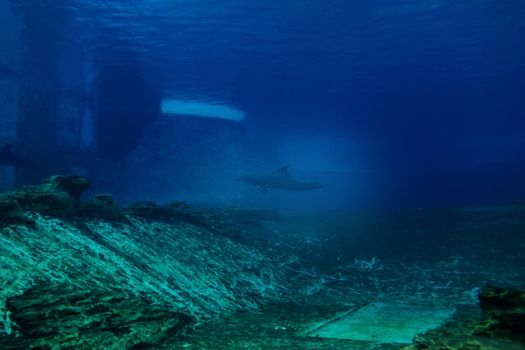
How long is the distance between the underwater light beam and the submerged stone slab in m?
27.7

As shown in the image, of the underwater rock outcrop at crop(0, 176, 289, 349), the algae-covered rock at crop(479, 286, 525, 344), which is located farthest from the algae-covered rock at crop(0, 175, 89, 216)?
the algae-covered rock at crop(479, 286, 525, 344)

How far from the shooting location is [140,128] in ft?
90.8

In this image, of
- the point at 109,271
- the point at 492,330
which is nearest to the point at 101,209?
the point at 109,271

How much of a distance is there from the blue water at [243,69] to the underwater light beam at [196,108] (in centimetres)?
140

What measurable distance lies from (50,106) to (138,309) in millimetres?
19833

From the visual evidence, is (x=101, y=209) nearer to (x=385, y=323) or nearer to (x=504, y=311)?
(x=385, y=323)

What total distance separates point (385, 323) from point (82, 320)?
4330 millimetres

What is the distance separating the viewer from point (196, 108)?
35719 mm

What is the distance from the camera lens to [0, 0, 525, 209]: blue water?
1838cm

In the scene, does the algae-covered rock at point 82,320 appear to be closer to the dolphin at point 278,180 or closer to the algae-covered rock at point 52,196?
the algae-covered rock at point 52,196

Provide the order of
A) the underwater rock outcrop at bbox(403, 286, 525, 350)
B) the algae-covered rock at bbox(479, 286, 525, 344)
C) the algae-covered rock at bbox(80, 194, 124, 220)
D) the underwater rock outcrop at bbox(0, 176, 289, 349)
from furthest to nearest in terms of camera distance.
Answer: the algae-covered rock at bbox(80, 194, 124, 220) < the underwater rock outcrop at bbox(0, 176, 289, 349) < the algae-covered rock at bbox(479, 286, 525, 344) < the underwater rock outcrop at bbox(403, 286, 525, 350)

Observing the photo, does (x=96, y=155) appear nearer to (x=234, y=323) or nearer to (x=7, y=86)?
(x=7, y=86)

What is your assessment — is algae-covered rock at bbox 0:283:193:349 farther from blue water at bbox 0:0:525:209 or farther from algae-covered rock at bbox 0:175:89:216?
blue water at bbox 0:0:525:209

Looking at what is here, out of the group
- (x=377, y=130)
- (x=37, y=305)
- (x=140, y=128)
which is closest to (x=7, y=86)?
(x=140, y=128)
